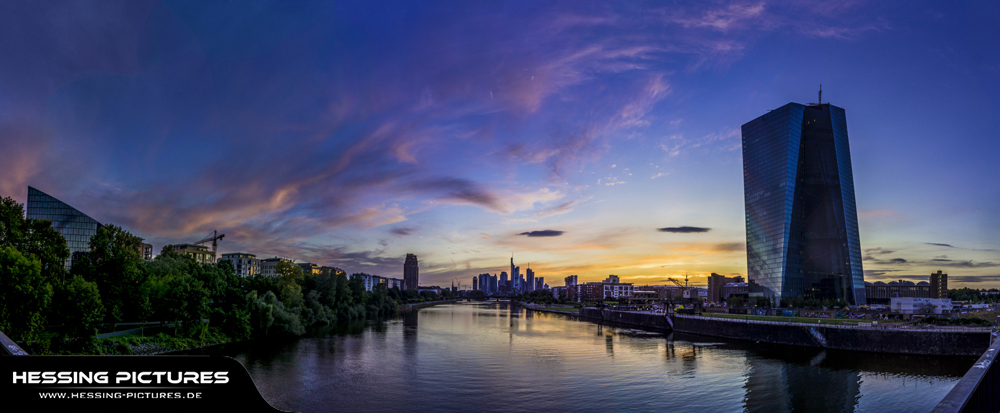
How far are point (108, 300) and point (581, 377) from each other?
1974 inches

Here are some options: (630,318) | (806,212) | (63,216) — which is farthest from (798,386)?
(806,212)

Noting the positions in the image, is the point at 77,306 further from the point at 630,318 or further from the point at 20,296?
the point at 630,318

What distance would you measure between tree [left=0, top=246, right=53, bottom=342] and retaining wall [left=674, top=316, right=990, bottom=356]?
289ft

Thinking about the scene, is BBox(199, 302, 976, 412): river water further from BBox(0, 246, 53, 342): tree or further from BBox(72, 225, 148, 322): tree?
BBox(0, 246, 53, 342): tree

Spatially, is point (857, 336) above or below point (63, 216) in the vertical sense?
below

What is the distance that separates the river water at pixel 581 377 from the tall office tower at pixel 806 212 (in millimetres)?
97287

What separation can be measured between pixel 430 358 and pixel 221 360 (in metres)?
55.9

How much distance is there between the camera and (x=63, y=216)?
107938 millimetres

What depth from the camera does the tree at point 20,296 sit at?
40656 millimetres

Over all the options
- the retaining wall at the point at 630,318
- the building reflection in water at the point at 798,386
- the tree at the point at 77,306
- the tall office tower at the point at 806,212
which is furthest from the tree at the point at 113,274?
the tall office tower at the point at 806,212

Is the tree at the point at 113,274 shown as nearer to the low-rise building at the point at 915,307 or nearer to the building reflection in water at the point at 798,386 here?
the building reflection in water at the point at 798,386

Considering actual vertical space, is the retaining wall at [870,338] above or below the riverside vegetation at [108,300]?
below

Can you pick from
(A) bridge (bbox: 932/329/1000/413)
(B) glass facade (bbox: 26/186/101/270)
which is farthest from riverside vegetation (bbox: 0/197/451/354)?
(A) bridge (bbox: 932/329/1000/413)

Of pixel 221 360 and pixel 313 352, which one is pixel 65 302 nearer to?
pixel 313 352
